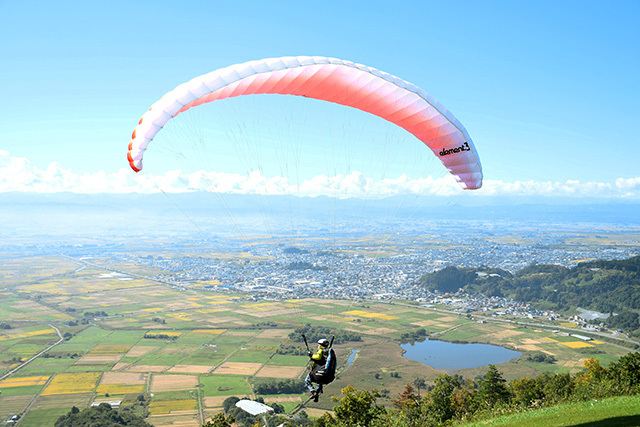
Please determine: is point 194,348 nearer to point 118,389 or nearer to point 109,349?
point 109,349

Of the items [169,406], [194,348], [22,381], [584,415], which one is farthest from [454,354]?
[22,381]

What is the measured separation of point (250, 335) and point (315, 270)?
44239 millimetres

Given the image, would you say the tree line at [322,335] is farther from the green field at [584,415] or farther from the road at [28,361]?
the green field at [584,415]

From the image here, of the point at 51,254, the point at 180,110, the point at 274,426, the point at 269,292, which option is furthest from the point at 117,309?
the point at 51,254

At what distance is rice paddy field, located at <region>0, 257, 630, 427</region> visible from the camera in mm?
32656

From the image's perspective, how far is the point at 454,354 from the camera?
4384 centimetres

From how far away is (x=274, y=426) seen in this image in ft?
84.3

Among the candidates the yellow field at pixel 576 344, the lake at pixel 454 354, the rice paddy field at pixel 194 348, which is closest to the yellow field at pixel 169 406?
the rice paddy field at pixel 194 348

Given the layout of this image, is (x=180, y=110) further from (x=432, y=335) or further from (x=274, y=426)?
(x=432, y=335)

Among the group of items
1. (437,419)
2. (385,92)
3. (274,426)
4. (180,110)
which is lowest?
(274,426)

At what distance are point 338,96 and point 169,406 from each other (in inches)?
1015

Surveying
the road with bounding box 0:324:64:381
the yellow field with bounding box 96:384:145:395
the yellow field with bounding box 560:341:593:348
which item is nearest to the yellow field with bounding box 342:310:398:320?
the yellow field with bounding box 560:341:593:348

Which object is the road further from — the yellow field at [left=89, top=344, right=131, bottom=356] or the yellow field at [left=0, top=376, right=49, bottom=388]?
the yellow field at [left=89, top=344, right=131, bottom=356]

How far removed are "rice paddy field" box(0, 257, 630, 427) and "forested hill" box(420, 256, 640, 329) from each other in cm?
1456
